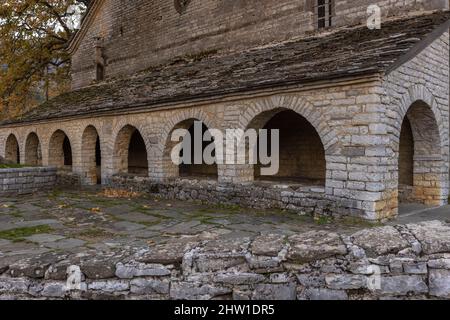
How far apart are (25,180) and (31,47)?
10.6 meters

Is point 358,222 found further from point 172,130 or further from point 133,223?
point 172,130

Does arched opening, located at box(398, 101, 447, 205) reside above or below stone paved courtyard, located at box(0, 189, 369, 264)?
above

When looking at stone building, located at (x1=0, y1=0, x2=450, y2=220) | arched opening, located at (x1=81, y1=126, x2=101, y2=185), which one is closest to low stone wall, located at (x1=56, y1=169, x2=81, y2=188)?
stone building, located at (x1=0, y1=0, x2=450, y2=220)

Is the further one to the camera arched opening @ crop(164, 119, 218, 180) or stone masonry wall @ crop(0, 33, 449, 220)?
arched opening @ crop(164, 119, 218, 180)

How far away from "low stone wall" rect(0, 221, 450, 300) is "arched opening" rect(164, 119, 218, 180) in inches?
245

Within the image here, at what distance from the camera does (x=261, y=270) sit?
118 inches

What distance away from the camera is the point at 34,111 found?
16578mm

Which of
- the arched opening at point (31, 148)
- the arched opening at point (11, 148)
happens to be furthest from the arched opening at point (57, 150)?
the arched opening at point (11, 148)

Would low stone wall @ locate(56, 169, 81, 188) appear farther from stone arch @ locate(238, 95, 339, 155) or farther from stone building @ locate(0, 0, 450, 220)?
stone arch @ locate(238, 95, 339, 155)

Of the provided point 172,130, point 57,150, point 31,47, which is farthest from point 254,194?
point 31,47

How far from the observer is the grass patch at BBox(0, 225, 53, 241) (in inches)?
214
